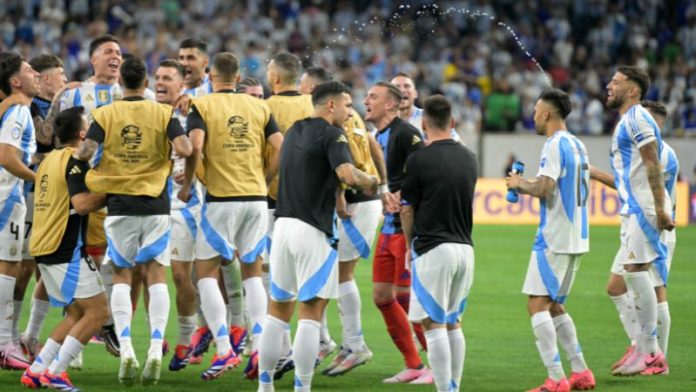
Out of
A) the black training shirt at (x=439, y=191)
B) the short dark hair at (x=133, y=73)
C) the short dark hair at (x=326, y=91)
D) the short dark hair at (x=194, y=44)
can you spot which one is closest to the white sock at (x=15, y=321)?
the short dark hair at (x=133, y=73)

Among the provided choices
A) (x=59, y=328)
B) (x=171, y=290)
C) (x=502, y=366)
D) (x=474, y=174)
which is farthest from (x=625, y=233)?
(x=171, y=290)

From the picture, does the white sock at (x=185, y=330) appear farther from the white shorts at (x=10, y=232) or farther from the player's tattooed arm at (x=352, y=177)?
the player's tattooed arm at (x=352, y=177)

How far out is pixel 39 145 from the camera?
37.0ft

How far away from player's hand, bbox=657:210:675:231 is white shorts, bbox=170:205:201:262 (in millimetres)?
3940

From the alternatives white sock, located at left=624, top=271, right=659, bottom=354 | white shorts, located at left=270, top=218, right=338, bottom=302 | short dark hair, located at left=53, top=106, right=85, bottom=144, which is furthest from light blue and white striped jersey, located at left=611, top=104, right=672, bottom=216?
short dark hair, located at left=53, top=106, right=85, bottom=144

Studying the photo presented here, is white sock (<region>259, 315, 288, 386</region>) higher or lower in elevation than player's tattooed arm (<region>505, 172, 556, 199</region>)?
lower

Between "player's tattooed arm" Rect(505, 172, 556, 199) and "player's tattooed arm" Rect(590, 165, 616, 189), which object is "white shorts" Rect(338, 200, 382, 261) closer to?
"player's tattooed arm" Rect(505, 172, 556, 199)

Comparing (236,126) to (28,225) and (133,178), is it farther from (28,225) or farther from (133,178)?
(28,225)

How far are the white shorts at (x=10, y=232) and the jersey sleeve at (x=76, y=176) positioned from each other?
1.19 meters

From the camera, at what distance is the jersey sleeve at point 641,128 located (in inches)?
409

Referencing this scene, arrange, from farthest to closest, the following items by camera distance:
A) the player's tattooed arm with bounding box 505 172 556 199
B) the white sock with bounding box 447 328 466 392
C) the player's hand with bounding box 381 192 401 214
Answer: the player's hand with bounding box 381 192 401 214 < the player's tattooed arm with bounding box 505 172 556 199 < the white sock with bounding box 447 328 466 392

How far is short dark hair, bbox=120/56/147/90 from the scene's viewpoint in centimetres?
970

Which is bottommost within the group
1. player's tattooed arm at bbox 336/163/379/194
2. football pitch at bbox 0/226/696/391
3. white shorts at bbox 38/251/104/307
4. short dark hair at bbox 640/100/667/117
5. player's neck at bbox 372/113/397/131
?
football pitch at bbox 0/226/696/391

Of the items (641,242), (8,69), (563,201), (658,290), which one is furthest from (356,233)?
(8,69)
